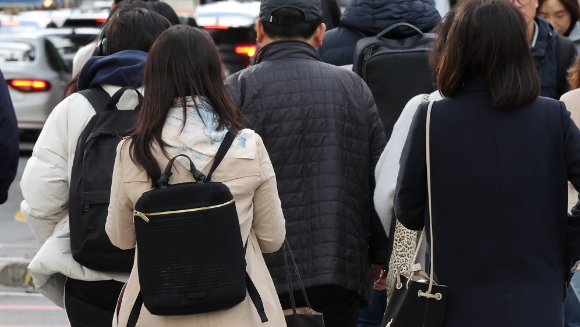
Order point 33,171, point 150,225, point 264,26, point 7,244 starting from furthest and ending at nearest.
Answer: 1. point 7,244
2. point 264,26
3. point 33,171
4. point 150,225

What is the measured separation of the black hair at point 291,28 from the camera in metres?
4.02

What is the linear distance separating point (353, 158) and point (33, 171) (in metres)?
1.26

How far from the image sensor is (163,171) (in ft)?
9.89

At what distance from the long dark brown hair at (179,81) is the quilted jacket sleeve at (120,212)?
71mm

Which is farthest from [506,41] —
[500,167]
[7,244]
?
[7,244]

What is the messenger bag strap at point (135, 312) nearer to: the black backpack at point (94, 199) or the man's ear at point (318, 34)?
the black backpack at point (94, 199)

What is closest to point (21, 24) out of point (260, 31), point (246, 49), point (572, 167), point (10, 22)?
point (10, 22)

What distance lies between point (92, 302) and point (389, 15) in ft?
7.08

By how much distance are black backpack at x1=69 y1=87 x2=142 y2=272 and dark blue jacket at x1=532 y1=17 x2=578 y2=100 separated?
99.2 inches

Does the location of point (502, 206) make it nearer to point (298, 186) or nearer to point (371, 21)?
point (298, 186)

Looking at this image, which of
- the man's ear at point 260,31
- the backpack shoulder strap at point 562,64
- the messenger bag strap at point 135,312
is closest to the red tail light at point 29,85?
the backpack shoulder strap at point 562,64

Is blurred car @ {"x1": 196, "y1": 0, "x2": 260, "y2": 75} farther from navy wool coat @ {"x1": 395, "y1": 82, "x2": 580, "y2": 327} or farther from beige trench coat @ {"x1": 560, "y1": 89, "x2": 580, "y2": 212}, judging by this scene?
navy wool coat @ {"x1": 395, "y1": 82, "x2": 580, "y2": 327}

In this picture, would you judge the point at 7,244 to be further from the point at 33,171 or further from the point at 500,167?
the point at 500,167

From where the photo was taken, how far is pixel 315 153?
3.87m
